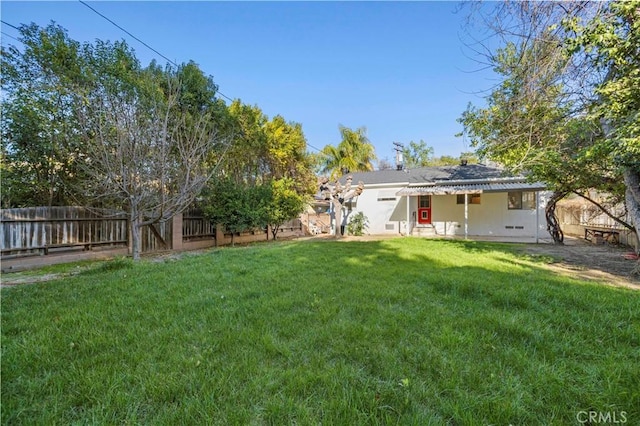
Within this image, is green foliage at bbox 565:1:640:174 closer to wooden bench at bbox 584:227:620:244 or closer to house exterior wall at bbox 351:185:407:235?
wooden bench at bbox 584:227:620:244

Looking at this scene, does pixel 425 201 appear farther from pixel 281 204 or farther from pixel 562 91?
pixel 562 91

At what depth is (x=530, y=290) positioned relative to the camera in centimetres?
439

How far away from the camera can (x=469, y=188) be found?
44.3 ft

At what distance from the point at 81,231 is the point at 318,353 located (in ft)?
29.8

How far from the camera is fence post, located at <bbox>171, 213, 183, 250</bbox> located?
11.0 meters

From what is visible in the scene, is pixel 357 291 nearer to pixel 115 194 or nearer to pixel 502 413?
pixel 502 413

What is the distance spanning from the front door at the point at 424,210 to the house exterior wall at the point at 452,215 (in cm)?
21

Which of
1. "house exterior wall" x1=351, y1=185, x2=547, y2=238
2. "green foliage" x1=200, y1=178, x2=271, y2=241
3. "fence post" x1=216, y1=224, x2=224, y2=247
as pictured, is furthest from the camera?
"house exterior wall" x1=351, y1=185, x2=547, y2=238

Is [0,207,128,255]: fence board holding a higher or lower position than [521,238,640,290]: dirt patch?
higher

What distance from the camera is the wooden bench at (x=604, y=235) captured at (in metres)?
11.6

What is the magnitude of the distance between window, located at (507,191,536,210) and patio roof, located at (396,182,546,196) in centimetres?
88

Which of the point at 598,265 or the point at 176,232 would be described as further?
the point at 176,232

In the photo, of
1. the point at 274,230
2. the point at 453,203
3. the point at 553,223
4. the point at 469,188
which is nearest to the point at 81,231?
the point at 274,230

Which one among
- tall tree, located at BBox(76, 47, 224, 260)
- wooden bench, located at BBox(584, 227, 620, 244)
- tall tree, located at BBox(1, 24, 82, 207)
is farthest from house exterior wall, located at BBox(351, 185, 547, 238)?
tall tree, located at BBox(1, 24, 82, 207)
